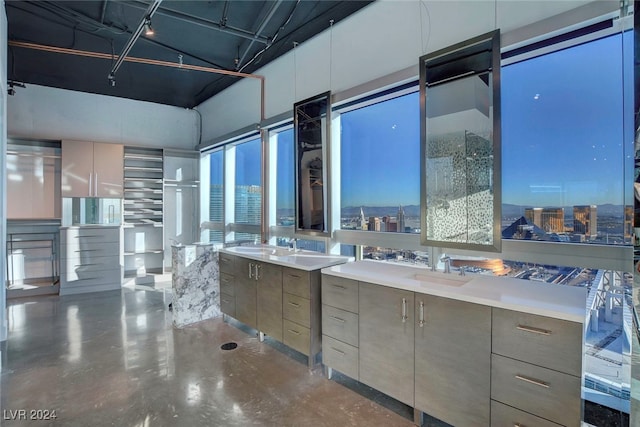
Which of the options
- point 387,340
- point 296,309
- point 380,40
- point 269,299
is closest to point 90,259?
point 269,299

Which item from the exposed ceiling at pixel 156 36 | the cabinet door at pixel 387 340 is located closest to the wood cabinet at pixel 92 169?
the exposed ceiling at pixel 156 36

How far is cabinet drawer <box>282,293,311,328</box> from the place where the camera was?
2787mm

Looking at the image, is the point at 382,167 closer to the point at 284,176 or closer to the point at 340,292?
the point at 340,292

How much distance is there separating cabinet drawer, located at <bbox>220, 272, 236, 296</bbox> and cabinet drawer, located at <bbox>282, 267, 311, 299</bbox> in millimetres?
1059

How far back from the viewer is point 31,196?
5301mm

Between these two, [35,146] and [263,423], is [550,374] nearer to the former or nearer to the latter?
[263,423]

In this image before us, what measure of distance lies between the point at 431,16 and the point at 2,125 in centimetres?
445

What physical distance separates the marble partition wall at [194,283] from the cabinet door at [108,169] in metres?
2.74

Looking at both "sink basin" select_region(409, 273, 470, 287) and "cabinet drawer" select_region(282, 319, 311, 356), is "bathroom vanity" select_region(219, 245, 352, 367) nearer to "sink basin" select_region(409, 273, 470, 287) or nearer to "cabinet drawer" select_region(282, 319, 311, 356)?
"cabinet drawer" select_region(282, 319, 311, 356)

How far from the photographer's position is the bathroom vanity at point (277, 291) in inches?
110

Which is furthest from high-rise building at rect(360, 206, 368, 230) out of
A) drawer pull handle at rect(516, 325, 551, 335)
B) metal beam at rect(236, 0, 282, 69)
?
metal beam at rect(236, 0, 282, 69)

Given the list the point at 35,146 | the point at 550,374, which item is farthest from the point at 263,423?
the point at 35,146

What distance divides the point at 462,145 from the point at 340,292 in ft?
4.91

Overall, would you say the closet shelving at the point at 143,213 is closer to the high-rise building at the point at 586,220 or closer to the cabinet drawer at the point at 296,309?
the cabinet drawer at the point at 296,309
